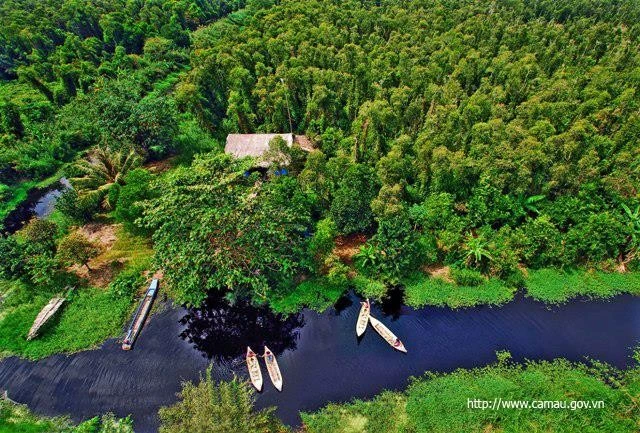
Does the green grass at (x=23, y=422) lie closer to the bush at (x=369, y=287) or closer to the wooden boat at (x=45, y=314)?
the wooden boat at (x=45, y=314)

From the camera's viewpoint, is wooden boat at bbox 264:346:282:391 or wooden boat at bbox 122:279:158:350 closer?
wooden boat at bbox 264:346:282:391

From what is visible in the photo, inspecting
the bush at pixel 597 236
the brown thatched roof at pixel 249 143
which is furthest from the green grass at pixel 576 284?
the brown thatched roof at pixel 249 143

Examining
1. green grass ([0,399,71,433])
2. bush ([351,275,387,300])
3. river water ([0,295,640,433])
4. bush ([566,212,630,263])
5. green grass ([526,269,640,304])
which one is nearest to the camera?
green grass ([0,399,71,433])

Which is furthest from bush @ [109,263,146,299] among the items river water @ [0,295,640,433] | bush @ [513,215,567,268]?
bush @ [513,215,567,268]

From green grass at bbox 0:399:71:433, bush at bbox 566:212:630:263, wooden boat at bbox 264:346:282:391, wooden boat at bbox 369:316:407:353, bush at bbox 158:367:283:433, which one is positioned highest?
bush at bbox 566:212:630:263

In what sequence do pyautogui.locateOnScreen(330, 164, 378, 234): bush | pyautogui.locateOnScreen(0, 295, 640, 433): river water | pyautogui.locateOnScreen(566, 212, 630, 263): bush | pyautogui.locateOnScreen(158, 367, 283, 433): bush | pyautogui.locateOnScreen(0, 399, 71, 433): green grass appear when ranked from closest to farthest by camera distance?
pyautogui.locateOnScreen(158, 367, 283, 433): bush
pyautogui.locateOnScreen(0, 399, 71, 433): green grass
pyautogui.locateOnScreen(0, 295, 640, 433): river water
pyautogui.locateOnScreen(566, 212, 630, 263): bush
pyautogui.locateOnScreen(330, 164, 378, 234): bush

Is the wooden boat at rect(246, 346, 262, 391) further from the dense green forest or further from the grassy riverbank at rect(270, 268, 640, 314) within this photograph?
the dense green forest

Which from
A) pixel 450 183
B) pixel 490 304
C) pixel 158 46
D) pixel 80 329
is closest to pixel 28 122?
pixel 158 46
